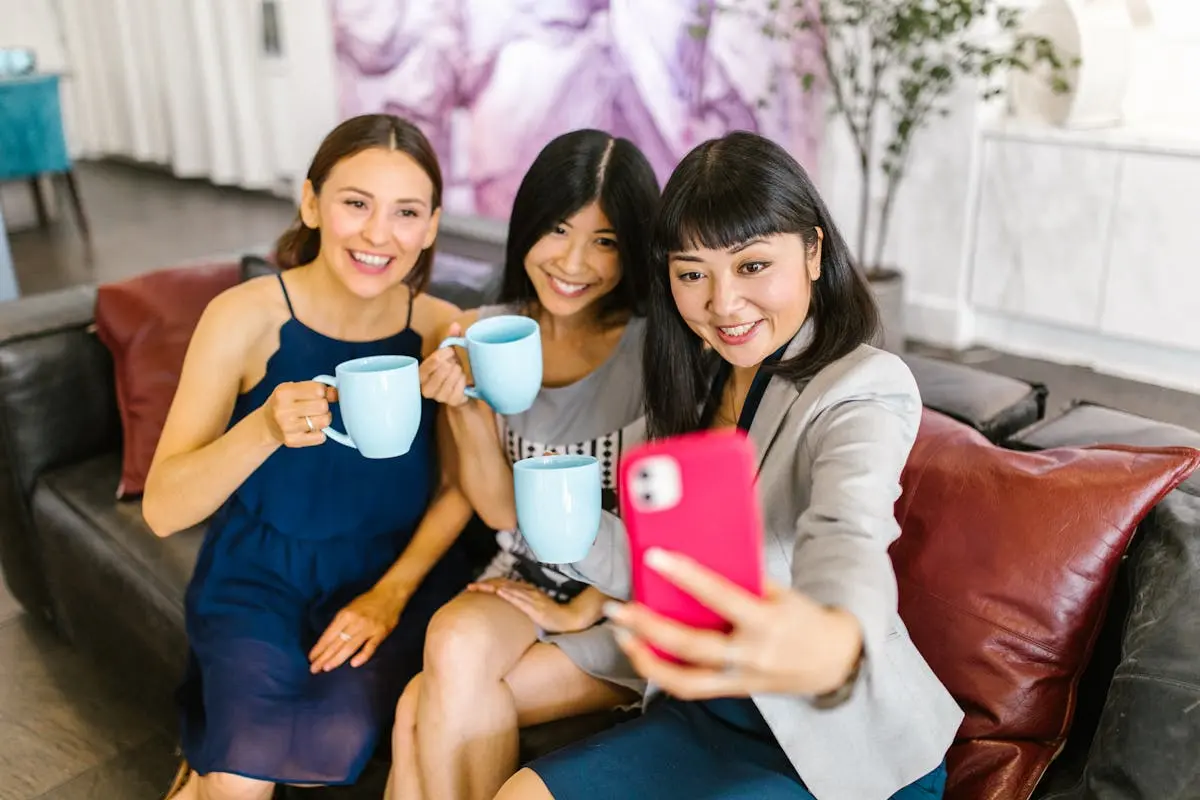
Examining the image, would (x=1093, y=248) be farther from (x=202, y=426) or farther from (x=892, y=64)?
(x=202, y=426)

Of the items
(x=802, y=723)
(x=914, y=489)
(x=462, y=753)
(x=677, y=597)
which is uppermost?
(x=677, y=597)

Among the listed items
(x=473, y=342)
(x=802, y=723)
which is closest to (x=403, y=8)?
(x=473, y=342)

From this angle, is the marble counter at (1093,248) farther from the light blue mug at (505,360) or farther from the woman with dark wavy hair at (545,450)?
the light blue mug at (505,360)

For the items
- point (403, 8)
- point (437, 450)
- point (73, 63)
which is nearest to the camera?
point (437, 450)

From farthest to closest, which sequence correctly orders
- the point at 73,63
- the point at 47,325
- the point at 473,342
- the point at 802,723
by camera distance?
the point at 73,63 < the point at 47,325 < the point at 473,342 < the point at 802,723

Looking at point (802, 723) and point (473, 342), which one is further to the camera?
point (473, 342)

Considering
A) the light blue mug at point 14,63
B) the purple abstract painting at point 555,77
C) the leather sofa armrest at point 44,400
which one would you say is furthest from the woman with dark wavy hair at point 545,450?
the light blue mug at point 14,63

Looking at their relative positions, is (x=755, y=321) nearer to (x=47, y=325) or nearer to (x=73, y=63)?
(x=47, y=325)

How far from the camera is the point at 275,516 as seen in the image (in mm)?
1597

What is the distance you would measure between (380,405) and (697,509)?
566mm

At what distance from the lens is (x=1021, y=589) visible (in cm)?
119

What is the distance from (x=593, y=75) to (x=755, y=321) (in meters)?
3.33

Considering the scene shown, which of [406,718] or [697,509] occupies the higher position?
[697,509]

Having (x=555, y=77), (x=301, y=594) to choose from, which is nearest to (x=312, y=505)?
(x=301, y=594)
